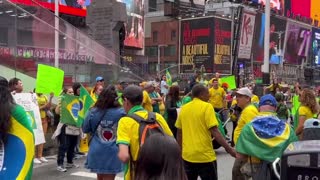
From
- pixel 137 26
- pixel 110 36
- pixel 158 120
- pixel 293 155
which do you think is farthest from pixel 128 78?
pixel 137 26

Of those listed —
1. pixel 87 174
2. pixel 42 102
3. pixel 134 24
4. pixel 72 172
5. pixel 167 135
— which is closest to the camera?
pixel 167 135

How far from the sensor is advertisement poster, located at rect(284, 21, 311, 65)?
83.8 metres

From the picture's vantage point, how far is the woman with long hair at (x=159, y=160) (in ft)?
8.11

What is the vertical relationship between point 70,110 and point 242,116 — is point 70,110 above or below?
below

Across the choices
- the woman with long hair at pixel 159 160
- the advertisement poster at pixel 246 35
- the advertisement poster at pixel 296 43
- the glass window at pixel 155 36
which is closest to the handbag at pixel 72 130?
the woman with long hair at pixel 159 160

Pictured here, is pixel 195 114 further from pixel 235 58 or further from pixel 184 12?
pixel 184 12

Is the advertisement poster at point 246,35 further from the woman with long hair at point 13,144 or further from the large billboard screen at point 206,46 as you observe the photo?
the woman with long hair at point 13,144

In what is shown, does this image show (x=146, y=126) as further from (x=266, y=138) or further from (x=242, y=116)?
(x=242, y=116)

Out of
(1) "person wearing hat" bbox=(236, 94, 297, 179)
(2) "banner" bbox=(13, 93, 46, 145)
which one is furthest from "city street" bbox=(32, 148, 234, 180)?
(1) "person wearing hat" bbox=(236, 94, 297, 179)

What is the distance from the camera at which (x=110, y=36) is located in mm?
29844

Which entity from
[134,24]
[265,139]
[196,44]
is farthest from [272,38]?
[265,139]

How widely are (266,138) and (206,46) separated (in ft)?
200

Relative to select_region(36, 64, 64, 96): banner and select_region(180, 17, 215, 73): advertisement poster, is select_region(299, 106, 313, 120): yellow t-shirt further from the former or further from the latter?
select_region(180, 17, 215, 73): advertisement poster

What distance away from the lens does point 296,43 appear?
8619 centimetres
